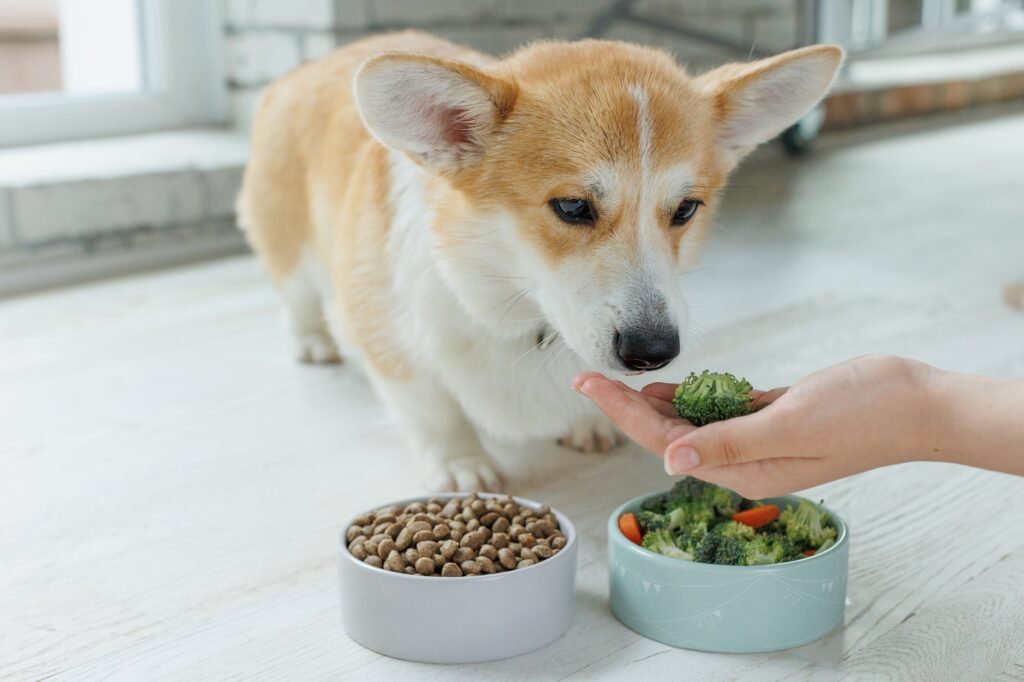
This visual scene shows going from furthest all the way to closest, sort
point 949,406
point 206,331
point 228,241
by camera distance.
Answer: point 228,241 < point 206,331 < point 949,406

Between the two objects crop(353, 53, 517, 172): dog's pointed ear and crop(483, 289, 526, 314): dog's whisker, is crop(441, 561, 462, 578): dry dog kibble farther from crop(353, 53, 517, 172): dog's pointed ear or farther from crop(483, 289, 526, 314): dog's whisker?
crop(353, 53, 517, 172): dog's pointed ear

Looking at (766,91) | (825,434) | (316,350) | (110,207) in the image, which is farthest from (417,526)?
(110,207)

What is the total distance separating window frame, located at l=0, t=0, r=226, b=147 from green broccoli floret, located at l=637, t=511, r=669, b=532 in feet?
8.71

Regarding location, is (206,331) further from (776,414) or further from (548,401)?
(776,414)

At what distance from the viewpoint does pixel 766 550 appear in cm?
132

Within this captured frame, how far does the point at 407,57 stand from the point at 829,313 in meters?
1.49

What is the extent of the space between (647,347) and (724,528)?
0.23 metres

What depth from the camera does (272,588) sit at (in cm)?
146

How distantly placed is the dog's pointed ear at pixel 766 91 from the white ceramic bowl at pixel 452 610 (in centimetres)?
67

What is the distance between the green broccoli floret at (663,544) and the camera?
4.33ft

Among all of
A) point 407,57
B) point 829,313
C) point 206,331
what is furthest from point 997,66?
point 407,57

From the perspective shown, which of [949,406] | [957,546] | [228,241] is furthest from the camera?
[228,241]

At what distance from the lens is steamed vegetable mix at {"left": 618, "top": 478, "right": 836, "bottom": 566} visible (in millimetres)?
1306

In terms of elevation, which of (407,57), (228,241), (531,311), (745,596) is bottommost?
(228,241)
